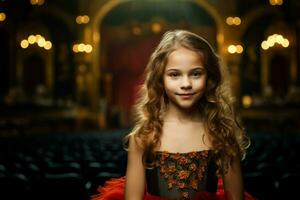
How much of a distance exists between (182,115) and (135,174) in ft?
0.85

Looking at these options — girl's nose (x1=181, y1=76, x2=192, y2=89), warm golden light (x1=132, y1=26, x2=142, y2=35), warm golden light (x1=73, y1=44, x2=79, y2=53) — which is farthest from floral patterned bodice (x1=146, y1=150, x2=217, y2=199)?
warm golden light (x1=132, y1=26, x2=142, y2=35)

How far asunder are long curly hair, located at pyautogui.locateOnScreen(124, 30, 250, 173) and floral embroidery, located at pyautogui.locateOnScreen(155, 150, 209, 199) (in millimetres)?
41

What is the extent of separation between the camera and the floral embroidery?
175cm

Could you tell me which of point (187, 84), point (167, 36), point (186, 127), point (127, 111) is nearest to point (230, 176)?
point (186, 127)

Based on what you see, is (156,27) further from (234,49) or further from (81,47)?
(81,47)

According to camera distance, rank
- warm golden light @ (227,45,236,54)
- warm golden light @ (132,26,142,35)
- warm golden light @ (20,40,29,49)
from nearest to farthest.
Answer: warm golden light @ (20,40,29,49), warm golden light @ (227,45,236,54), warm golden light @ (132,26,142,35)

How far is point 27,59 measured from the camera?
23.3 meters

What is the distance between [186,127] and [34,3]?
2104 cm

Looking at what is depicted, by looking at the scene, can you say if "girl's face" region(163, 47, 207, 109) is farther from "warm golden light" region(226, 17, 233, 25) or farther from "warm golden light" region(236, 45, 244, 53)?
"warm golden light" region(226, 17, 233, 25)

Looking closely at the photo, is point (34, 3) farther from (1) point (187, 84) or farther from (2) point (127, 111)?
(1) point (187, 84)

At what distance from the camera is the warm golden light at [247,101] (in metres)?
22.4

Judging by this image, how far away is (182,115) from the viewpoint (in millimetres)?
1794

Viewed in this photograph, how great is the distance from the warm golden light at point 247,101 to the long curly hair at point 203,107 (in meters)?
20.7

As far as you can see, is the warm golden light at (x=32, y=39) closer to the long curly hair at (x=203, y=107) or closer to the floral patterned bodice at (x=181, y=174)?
the long curly hair at (x=203, y=107)
